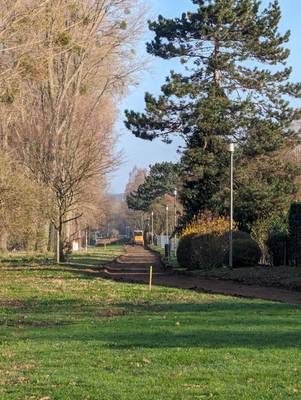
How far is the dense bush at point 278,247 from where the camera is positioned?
1271 inches

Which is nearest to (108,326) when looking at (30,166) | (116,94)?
(30,166)

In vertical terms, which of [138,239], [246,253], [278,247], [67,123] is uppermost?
[67,123]

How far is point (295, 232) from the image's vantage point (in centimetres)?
2991

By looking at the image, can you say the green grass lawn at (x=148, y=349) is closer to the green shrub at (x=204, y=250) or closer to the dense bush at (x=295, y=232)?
the dense bush at (x=295, y=232)

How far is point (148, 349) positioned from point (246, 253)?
75.1 feet

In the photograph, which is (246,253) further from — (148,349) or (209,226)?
(148,349)

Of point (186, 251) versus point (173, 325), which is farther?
point (186, 251)

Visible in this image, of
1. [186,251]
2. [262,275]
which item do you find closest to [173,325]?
[262,275]

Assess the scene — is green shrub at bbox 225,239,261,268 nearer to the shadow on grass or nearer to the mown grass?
the mown grass

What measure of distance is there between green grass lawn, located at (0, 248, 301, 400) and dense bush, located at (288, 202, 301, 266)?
9.80 m

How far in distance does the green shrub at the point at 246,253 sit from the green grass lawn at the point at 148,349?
42.4 feet

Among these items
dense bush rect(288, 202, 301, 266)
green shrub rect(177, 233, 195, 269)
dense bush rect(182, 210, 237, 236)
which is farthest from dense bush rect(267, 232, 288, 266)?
green shrub rect(177, 233, 195, 269)

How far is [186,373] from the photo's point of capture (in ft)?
28.5

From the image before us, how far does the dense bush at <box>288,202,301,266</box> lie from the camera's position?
29.2 m
